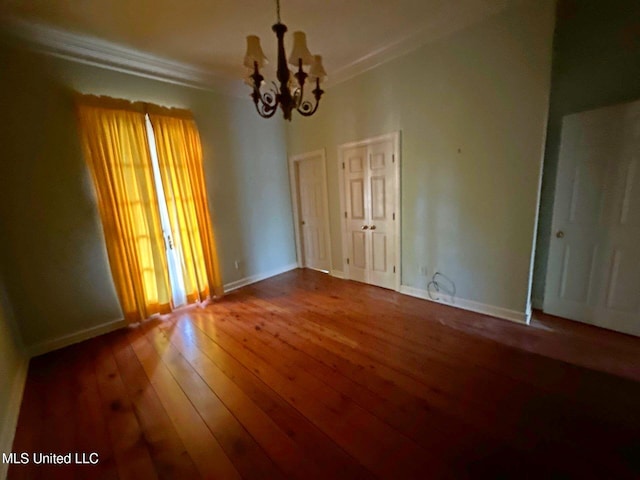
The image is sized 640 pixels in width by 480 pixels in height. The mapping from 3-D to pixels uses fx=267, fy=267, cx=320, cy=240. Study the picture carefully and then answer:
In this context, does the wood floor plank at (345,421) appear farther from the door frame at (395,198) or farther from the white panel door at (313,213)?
the white panel door at (313,213)

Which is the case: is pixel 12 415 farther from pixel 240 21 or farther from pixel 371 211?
pixel 371 211

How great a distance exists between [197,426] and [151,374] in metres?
0.85

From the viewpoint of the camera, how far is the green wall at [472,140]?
2.41 metres

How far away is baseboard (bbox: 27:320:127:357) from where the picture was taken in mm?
2634

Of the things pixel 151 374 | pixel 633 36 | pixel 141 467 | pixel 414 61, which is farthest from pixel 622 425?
pixel 414 61

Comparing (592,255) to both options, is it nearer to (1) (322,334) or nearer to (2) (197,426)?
(1) (322,334)

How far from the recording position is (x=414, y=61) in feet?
9.91

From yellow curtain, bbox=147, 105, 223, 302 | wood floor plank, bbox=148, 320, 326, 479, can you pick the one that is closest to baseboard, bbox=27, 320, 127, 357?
yellow curtain, bbox=147, 105, 223, 302

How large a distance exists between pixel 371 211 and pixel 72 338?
12.4 ft

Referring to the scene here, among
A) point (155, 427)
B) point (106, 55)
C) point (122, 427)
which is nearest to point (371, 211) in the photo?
point (155, 427)

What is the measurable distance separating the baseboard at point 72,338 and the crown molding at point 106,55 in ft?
9.11

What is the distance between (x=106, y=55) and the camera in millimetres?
2785

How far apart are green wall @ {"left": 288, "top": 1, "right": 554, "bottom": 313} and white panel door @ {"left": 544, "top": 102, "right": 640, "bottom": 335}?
1.54ft

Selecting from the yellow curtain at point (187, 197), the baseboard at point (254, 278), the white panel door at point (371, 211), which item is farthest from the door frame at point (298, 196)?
the yellow curtain at point (187, 197)
